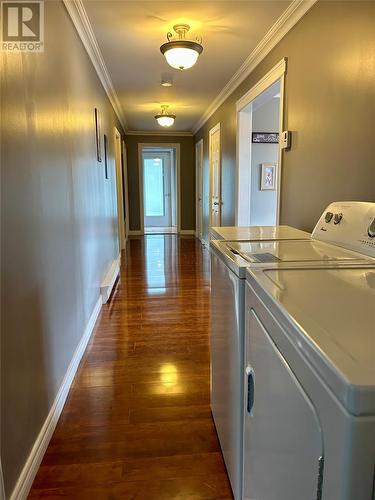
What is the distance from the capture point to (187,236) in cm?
849

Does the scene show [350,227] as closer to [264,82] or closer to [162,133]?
[264,82]

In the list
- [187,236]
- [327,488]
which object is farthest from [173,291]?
[187,236]

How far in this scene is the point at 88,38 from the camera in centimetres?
282

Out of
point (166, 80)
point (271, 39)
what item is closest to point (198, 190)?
point (166, 80)

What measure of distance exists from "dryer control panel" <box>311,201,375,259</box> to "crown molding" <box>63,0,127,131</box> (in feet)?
6.71

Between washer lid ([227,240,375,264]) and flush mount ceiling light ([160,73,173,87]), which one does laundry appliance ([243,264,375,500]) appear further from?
flush mount ceiling light ([160,73,173,87])

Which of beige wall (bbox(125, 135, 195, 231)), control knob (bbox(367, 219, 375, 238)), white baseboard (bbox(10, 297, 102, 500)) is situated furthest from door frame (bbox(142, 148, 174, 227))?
control knob (bbox(367, 219, 375, 238))

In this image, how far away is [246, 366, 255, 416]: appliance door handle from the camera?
3.26 ft

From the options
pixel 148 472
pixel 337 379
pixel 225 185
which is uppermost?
pixel 225 185

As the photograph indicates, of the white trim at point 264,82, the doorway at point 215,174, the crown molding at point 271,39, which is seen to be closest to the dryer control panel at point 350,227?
the crown molding at point 271,39

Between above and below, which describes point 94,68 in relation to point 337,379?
above

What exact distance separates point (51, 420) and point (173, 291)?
2.36 m

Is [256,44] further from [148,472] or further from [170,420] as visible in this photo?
[148,472]

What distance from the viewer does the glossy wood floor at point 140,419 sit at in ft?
4.73
